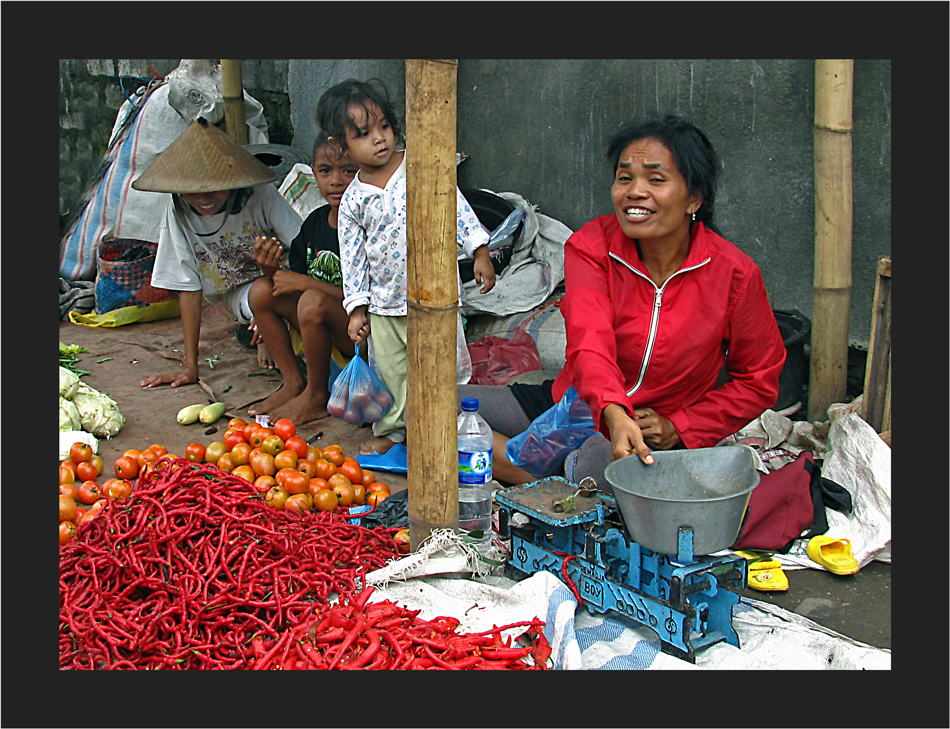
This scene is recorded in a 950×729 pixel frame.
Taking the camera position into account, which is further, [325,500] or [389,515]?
[325,500]

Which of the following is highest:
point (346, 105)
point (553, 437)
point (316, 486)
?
point (346, 105)

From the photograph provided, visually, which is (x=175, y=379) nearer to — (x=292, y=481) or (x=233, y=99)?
(x=292, y=481)

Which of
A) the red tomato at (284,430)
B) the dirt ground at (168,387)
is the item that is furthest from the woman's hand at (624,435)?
the red tomato at (284,430)

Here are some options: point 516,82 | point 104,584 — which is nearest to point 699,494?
point 104,584

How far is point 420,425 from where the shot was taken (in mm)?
2689

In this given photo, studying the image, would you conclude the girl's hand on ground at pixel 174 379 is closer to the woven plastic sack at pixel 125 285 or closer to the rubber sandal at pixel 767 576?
the woven plastic sack at pixel 125 285

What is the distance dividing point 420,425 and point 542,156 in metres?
3.49

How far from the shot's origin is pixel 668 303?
3004 millimetres

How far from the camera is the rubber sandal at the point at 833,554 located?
9.82 ft

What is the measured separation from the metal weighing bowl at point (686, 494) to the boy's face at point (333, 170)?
261cm

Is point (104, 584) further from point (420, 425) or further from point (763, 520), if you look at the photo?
point (763, 520)

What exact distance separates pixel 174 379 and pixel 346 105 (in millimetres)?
2210

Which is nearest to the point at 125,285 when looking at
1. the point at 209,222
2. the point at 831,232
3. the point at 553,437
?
the point at 209,222

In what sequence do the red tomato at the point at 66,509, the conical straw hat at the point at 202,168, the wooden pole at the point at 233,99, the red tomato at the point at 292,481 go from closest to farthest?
the red tomato at the point at 66,509 → the red tomato at the point at 292,481 → the conical straw hat at the point at 202,168 → the wooden pole at the point at 233,99
